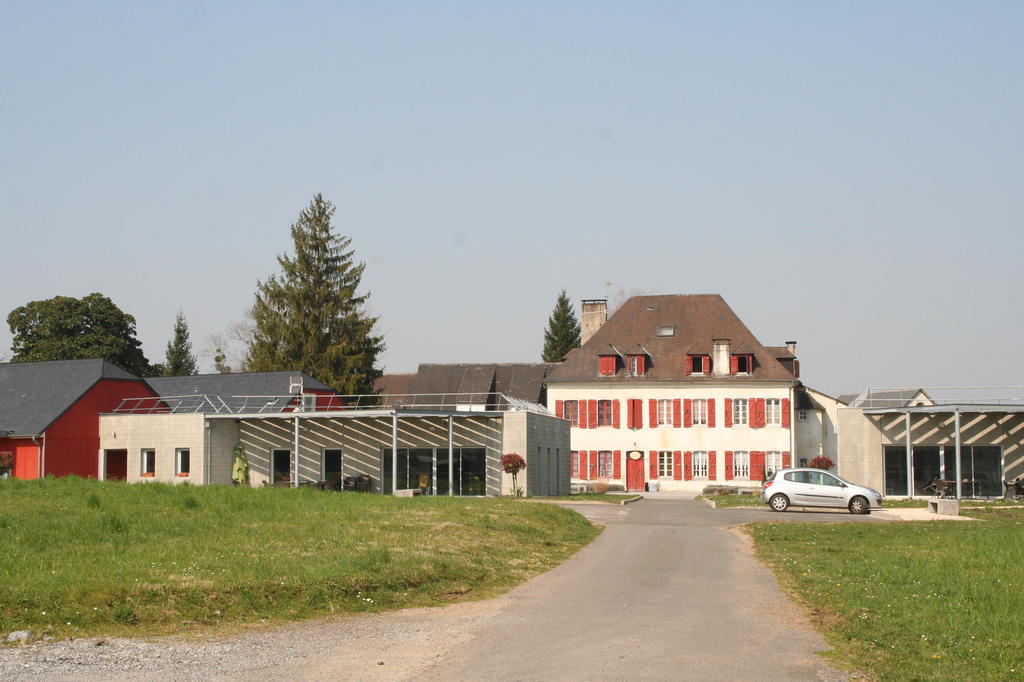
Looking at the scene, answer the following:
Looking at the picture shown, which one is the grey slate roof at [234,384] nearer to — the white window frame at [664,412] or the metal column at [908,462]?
the white window frame at [664,412]

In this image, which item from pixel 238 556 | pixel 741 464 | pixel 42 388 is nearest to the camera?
pixel 238 556

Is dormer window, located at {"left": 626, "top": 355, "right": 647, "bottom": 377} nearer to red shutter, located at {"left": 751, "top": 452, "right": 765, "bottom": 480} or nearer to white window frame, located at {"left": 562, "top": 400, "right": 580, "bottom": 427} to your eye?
white window frame, located at {"left": 562, "top": 400, "right": 580, "bottom": 427}

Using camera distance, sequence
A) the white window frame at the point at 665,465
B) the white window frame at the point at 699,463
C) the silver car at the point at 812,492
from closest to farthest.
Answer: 1. the silver car at the point at 812,492
2. the white window frame at the point at 699,463
3. the white window frame at the point at 665,465

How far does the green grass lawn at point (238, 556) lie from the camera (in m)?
11.3

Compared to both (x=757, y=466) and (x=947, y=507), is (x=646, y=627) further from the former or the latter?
(x=757, y=466)

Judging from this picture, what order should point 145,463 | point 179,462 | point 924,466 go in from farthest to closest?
1. point 145,463
2. point 179,462
3. point 924,466

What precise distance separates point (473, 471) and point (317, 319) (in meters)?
26.9

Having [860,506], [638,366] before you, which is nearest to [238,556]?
[860,506]

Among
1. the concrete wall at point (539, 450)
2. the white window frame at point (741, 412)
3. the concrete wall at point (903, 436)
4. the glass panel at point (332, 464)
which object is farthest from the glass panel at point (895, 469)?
the glass panel at point (332, 464)

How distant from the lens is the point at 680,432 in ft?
181

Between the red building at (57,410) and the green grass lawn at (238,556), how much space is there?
19.2m

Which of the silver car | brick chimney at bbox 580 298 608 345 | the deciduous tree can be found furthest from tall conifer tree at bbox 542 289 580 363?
the silver car

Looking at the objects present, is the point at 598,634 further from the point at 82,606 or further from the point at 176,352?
the point at 176,352

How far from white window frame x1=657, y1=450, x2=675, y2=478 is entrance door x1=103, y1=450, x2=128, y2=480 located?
24943 mm
